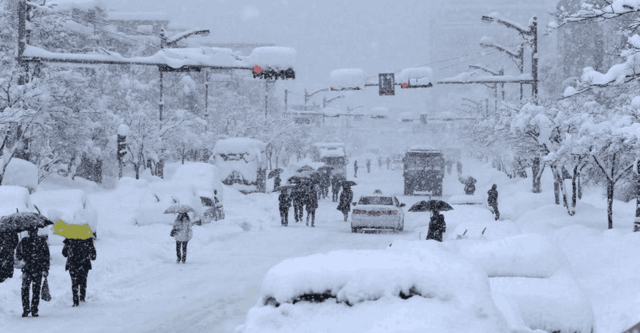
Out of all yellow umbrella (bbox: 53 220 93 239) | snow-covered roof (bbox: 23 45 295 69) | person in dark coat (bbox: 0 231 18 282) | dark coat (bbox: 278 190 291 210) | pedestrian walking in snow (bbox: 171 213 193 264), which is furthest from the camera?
dark coat (bbox: 278 190 291 210)

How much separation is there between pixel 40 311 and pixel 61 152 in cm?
2912

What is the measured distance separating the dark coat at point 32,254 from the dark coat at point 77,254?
749mm

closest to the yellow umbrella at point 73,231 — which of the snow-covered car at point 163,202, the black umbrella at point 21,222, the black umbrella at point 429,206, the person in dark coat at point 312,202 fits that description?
the black umbrella at point 21,222

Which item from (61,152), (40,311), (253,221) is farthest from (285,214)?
(40,311)

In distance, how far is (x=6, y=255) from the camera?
41.4 ft

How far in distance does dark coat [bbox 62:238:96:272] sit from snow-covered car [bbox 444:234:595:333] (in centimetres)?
605

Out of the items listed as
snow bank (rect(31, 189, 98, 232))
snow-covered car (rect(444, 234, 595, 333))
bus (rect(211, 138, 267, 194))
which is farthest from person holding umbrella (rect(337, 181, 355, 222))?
snow-covered car (rect(444, 234, 595, 333))

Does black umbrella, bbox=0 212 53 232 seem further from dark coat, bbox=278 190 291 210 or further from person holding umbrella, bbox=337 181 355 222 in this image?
person holding umbrella, bbox=337 181 355 222

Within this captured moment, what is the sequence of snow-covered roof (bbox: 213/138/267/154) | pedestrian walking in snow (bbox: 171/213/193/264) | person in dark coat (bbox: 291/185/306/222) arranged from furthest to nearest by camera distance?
snow-covered roof (bbox: 213/138/267/154)
person in dark coat (bbox: 291/185/306/222)
pedestrian walking in snow (bbox: 171/213/193/264)

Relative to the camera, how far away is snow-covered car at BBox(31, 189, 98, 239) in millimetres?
19375

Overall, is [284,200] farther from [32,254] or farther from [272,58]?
[32,254]

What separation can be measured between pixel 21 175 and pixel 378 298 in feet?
73.7

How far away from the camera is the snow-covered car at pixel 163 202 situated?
25.8 metres

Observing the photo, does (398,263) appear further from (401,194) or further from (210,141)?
(210,141)
